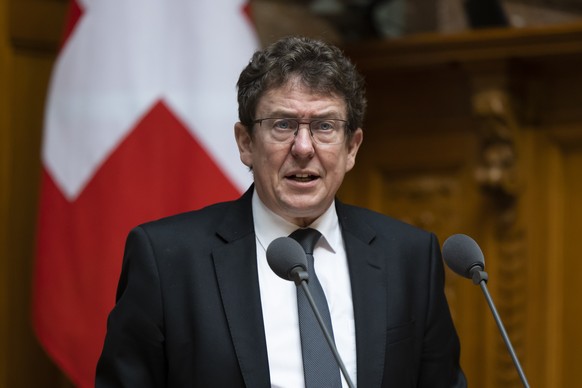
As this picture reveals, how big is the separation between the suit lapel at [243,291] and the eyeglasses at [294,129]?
8.3 inches

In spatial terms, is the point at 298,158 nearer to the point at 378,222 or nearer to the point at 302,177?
the point at 302,177

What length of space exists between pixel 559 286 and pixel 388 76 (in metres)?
1.01

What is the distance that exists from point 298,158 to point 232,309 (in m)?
0.33

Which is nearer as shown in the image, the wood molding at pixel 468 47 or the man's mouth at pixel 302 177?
the man's mouth at pixel 302 177

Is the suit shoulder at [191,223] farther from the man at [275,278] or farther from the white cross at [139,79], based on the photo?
the white cross at [139,79]

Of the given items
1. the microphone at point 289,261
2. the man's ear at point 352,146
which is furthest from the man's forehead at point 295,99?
the microphone at point 289,261

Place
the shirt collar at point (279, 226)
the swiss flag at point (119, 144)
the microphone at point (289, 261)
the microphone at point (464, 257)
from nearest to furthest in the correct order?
the microphone at point (289, 261) → the microphone at point (464, 257) → the shirt collar at point (279, 226) → the swiss flag at point (119, 144)

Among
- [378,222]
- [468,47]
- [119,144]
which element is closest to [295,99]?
[378,222]

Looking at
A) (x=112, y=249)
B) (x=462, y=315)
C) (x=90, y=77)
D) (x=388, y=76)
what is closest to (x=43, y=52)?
(x=90, y=77)

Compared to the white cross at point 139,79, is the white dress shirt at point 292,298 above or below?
below

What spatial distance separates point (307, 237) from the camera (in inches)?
102

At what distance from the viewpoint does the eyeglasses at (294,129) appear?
99.1 inches

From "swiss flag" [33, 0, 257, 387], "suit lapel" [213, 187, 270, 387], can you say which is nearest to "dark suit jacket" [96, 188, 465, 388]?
"suit lapel" [213, 187, 270, 387]

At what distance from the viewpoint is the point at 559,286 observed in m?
4.27
